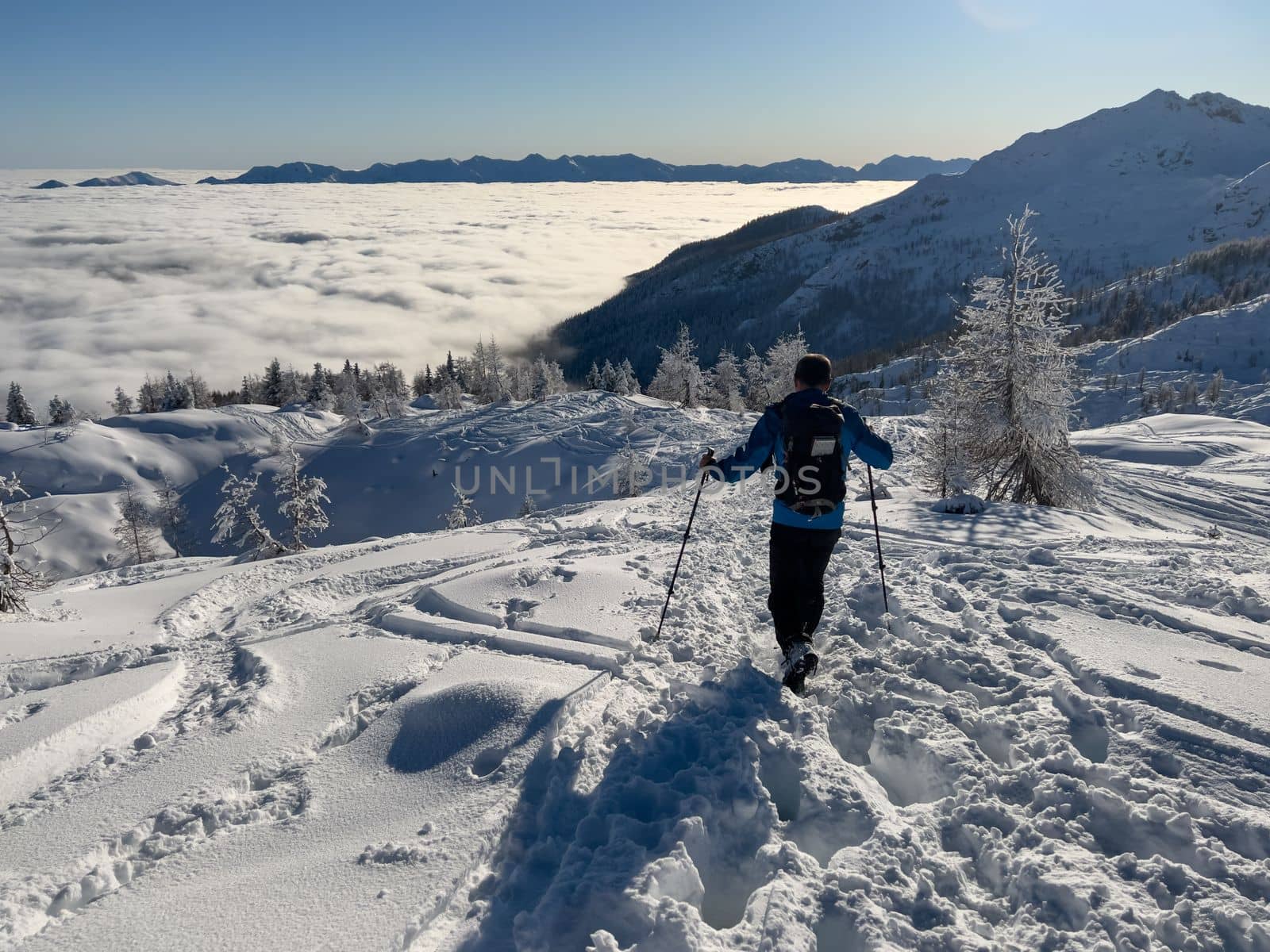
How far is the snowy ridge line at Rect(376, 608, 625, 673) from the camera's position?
560cm

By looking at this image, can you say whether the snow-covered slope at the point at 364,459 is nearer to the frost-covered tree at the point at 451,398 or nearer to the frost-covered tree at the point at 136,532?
the frost-covered tree at the point at 136,532

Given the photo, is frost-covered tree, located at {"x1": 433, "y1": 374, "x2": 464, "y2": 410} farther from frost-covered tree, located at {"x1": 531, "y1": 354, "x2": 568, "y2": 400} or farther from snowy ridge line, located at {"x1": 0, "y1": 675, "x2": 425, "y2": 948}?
snowy ridge line, located at {"x1": 0, "y1": 675, "x2": 425, "y2": 948}

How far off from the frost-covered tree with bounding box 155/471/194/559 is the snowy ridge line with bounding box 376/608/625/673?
7095cm

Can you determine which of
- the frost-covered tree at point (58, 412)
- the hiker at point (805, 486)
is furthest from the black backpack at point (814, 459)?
the frost-covered tree at point (58, 412)

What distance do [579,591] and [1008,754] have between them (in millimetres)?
4533

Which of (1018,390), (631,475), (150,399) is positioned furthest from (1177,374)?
(150,399)

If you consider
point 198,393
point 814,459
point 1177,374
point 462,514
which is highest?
point 814,459

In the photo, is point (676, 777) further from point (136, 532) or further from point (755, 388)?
point (755, 388)

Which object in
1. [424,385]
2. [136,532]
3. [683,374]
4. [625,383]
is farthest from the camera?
[424,385]

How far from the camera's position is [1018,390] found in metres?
19.6

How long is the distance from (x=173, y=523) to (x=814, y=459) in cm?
7780

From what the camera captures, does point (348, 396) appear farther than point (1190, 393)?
Yes

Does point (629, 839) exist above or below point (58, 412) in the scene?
above

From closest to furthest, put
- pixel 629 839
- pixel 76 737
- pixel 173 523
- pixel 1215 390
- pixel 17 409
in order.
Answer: pixel 629 839, pixel 76 737, pixel 173 523, pixel 1215 390, pixel 17 409
